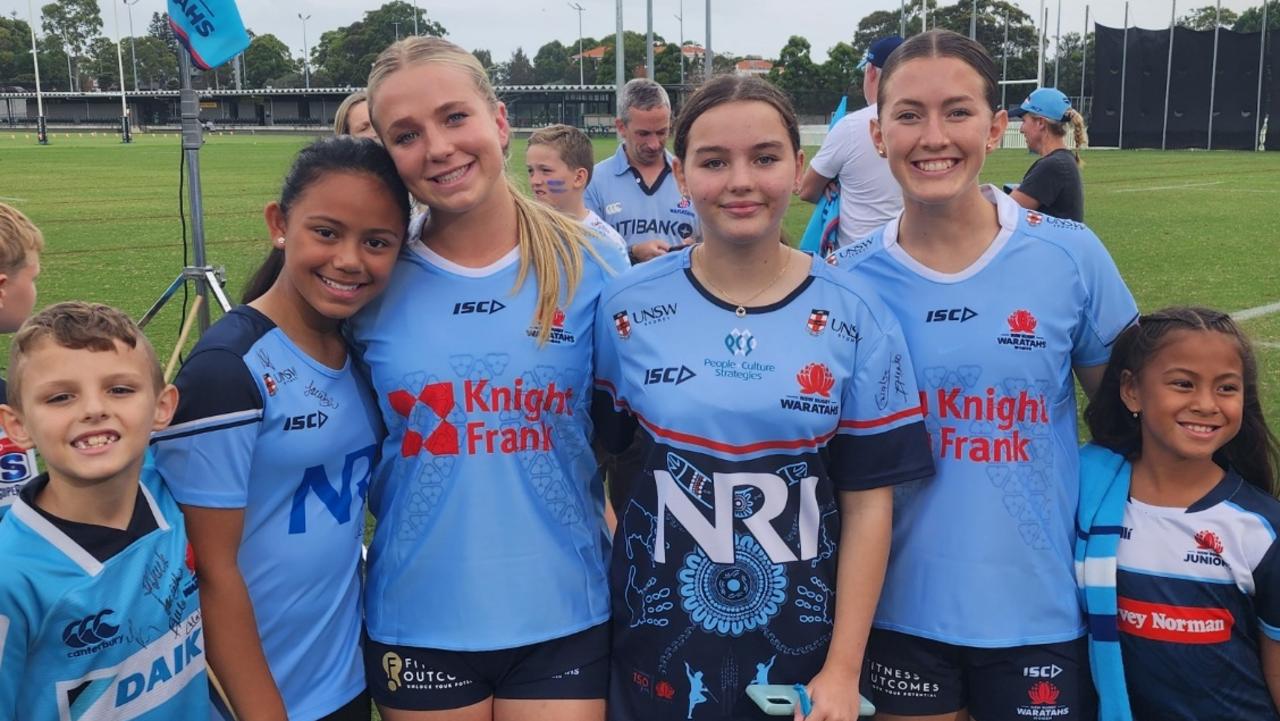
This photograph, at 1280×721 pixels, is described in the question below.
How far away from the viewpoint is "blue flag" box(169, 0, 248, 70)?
16.8 ft

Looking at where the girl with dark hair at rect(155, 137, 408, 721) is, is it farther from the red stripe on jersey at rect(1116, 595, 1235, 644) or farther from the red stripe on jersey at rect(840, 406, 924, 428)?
the red stripe on jersey at rect(1116, 595, 1235, 644)

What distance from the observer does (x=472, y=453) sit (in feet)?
6.97

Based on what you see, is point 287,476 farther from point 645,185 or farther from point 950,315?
point 645,185

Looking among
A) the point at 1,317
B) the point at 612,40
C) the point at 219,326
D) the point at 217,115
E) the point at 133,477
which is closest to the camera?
the point at 133,477

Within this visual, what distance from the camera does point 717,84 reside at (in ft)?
6.98

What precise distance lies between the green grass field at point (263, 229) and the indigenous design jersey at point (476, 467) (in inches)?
20.8

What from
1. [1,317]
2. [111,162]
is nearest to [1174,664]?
[1,317]

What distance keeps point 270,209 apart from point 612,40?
106 m

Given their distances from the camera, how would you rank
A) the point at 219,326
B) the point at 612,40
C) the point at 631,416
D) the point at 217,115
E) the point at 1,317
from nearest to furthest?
the point at 219,326, the point at 631,416, the point at 1,317, the point at 217,115, the point at 612,40

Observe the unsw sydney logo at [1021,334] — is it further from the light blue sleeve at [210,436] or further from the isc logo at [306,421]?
the light blue sleeve at [210,436]

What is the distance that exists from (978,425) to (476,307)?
106cm

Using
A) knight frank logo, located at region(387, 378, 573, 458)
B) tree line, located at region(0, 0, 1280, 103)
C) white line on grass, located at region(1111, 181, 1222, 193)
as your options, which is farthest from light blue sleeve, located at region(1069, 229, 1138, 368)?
tree line, located at region(0, 0, 1280, 103)

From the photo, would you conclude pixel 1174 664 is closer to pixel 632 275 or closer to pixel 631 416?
pixel 631 416

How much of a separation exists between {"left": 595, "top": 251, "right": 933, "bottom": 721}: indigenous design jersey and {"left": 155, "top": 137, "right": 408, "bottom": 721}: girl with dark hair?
0.60m
